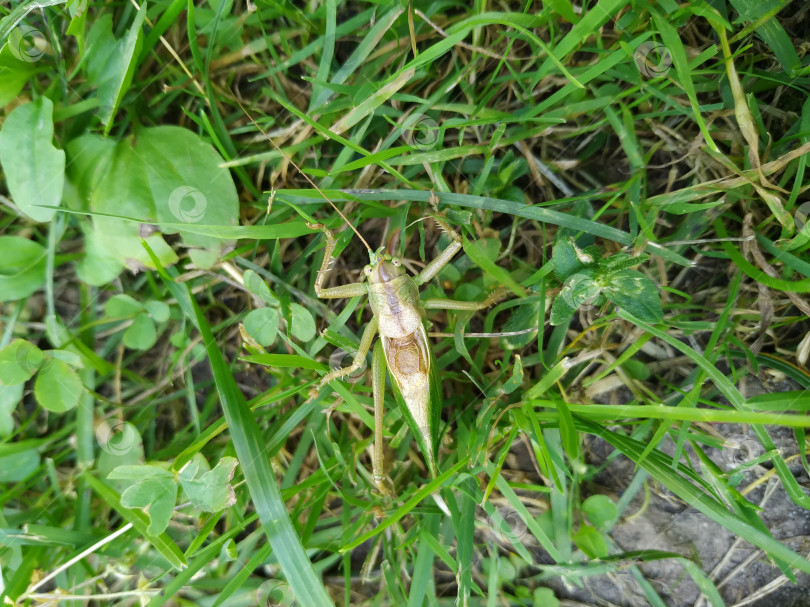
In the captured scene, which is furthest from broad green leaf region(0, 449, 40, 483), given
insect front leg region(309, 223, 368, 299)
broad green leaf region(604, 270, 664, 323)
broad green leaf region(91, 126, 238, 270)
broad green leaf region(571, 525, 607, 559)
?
broad green leaf region(604, 270, 664, 323)

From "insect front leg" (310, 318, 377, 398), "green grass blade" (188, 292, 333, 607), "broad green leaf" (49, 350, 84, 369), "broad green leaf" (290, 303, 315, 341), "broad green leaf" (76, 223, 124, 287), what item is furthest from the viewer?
"broad green leaf" (49, 350, 84, 369)

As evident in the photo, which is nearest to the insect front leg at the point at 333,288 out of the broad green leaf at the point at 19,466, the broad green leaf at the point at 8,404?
the broad green leaf at the point at 8,404

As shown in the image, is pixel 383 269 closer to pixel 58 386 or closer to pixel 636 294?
pixel 636 294

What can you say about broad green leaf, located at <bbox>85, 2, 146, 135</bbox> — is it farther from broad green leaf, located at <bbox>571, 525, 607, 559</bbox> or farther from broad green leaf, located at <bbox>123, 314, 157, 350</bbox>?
broad green leaf, located at <bbox>571, 525, 607, 559</bbox>

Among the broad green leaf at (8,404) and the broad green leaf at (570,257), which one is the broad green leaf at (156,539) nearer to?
the broad green leaf at (8,404)

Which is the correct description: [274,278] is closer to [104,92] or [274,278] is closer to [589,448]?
[104,92]
